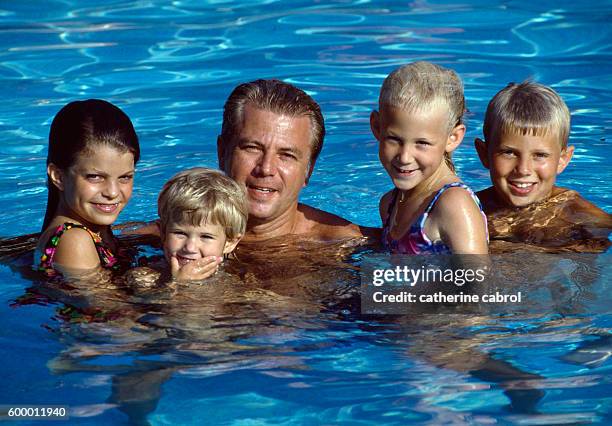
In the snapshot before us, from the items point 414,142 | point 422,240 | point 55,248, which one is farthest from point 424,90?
point 55,248

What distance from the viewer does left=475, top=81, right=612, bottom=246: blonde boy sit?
5719mm

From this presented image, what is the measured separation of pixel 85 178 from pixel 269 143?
974 millimetres

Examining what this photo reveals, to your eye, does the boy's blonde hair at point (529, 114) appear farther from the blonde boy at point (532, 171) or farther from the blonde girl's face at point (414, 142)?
the blonde girl's face at point (414, 142)

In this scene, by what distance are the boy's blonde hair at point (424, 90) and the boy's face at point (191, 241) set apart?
1048 mm

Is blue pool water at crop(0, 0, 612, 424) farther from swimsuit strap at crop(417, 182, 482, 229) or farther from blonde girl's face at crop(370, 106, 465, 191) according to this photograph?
blonde girl's face at crop(370, 106, 465, 191)

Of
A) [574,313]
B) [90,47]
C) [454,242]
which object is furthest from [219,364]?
[90,47]

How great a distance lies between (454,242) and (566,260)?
0.98 meters

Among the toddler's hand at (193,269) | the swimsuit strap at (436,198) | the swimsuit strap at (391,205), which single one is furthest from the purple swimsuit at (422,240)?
the toddler's hand at (193,269)

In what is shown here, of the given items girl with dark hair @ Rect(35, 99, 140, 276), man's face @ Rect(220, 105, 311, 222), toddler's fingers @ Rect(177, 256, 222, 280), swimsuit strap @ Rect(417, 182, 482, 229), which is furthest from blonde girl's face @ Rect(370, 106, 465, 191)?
girl with dark hair @ Rect(35, 99, 140, 276)

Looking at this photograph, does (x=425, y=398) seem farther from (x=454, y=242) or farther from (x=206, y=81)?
(x=206, y=81)

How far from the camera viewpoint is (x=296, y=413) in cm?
419

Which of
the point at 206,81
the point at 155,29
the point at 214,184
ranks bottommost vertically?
the point at 214,184

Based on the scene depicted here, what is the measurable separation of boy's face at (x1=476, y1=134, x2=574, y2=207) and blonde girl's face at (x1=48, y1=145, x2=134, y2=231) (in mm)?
2080

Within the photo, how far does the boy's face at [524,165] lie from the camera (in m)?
5.73
